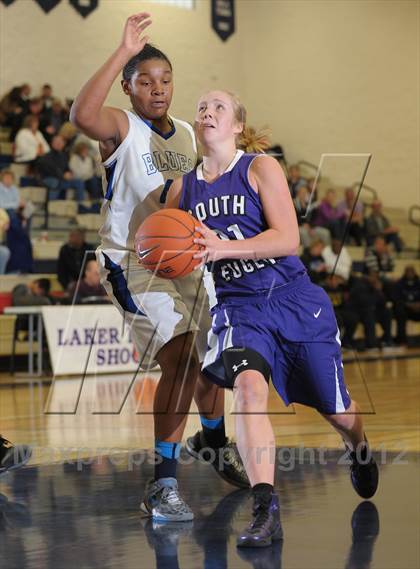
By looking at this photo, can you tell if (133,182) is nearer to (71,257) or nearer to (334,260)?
(71,257)

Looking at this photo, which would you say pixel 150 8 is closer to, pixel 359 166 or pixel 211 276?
pixel 359 166

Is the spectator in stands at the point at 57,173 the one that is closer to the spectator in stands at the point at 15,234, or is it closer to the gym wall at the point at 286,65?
the spectator in stands at the point at 15,234

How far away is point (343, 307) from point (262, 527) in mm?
9477

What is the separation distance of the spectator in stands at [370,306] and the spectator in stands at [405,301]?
1.03 feet

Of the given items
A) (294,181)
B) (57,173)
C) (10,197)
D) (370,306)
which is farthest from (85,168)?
(370,306)

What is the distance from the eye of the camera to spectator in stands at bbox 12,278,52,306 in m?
10.9

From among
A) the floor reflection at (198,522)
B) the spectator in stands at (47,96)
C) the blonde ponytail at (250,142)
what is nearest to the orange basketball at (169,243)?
the blonde ponytail at (250,142)

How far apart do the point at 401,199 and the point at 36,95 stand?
235 inches

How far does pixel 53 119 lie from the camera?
48.0 ft

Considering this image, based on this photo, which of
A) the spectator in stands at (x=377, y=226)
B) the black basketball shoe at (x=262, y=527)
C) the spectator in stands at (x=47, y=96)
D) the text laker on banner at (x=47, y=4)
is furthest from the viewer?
the text laker on banner at (x=47, y=4)

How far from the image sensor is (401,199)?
14242 millimetres

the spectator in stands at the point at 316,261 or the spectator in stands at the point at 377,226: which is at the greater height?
the spectator in stands at the point at 377,226

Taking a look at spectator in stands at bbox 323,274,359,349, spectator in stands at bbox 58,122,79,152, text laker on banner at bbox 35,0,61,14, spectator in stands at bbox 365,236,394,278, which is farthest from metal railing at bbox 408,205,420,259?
text laker on banner at bbox 35,0,61,14

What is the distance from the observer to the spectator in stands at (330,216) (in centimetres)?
1409
